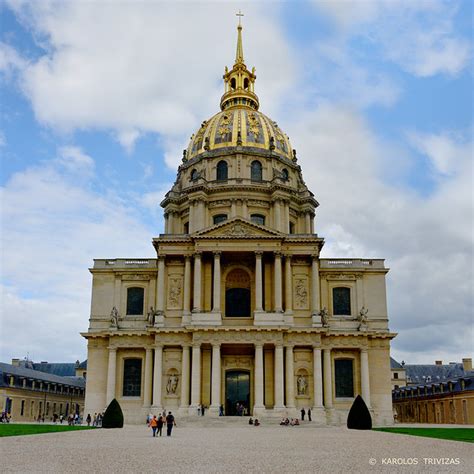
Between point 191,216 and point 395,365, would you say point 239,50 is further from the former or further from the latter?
point 395,365

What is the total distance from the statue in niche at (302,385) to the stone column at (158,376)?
1122cm

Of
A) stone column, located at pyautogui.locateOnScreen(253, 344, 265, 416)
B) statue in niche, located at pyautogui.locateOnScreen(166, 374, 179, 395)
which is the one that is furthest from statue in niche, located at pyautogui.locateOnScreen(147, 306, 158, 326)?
stone column, located at pyautogui.locateOnScreen(253, 344, 265, 416)

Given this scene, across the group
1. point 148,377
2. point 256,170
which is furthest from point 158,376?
point 256,170

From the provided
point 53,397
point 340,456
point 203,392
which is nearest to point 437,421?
point 203,392

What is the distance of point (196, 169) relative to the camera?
65.4 m

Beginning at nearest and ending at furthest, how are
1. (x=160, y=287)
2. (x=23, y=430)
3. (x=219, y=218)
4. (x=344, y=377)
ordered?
(x=23, y=430)
(x=344, y=377)
(x=160, y=287)
(x=219, y=218)

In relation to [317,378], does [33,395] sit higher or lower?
lower

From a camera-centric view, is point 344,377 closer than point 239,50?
Yes

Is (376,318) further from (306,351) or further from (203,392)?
(203,392)

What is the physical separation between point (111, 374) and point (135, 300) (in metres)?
6.85

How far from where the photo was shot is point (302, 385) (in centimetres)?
4884

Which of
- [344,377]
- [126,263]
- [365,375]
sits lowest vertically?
[344,377]

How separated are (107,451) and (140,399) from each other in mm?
31418

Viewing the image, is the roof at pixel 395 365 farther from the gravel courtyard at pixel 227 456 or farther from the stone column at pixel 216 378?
the gravel courtyard at pixel 227 456
